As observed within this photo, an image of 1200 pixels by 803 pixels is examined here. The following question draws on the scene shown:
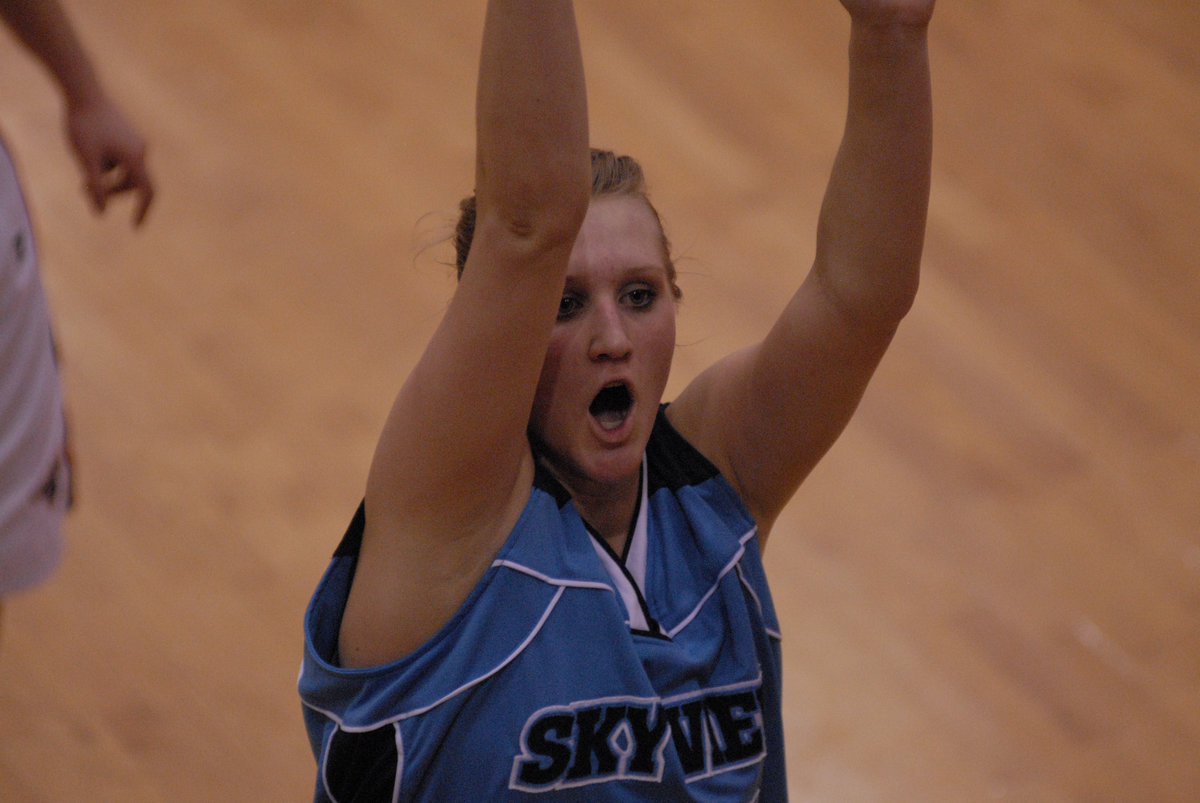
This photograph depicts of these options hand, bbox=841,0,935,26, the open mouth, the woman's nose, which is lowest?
the open mouth

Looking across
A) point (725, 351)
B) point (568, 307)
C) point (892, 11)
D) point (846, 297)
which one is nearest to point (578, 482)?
point (568, 307)

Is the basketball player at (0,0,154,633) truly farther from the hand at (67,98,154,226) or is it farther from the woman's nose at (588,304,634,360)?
the woman's nose at (588,304,634,360)

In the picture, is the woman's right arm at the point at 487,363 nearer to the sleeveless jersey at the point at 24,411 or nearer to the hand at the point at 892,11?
the hand at the point at 892,11

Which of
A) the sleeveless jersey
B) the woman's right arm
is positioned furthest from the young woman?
the sleeveless jersey

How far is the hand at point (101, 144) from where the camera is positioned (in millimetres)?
1172

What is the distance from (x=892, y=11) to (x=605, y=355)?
0.33 m

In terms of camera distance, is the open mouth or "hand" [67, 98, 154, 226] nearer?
the open mouth

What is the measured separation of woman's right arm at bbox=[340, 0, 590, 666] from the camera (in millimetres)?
728

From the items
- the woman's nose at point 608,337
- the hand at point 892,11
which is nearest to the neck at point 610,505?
the woman's nose at point 608,337

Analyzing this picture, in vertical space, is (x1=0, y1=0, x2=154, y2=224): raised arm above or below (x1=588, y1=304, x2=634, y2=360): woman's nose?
above

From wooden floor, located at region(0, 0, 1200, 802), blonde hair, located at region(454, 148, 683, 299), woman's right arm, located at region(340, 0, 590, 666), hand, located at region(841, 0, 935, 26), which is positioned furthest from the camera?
wooden floor, located at region(0, 0, 1200, 802)

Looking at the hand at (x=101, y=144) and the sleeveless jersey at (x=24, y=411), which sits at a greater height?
the hand at (x=101, y=144)

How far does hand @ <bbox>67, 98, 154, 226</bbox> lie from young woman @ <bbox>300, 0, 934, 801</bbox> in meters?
0.40

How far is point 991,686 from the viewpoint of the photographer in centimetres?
204
